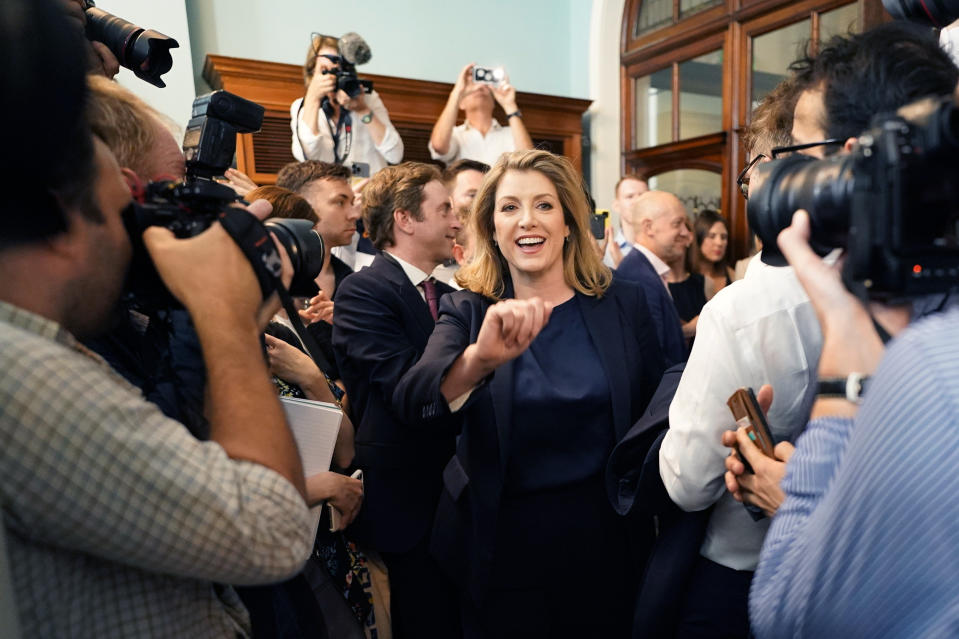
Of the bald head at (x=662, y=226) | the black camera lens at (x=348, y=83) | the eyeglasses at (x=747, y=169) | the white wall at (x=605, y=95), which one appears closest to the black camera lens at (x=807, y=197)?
the eyeglasses at (x=747, y=169)

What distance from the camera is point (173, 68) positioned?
3.85m

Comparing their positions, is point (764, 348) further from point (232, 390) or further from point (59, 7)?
point (59, 7)

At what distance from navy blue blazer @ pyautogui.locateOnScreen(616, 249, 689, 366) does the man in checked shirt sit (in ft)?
4.56

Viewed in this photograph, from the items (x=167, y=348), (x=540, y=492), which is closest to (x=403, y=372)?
(x=540, y=492)

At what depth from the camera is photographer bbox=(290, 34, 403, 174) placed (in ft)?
10.3

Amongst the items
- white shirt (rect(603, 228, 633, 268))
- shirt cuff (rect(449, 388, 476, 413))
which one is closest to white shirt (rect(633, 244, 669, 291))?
white shirt (rect(603, 228, 633, 268))

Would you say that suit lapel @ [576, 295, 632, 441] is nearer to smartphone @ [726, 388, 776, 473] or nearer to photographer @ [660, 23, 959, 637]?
photographer @ [660, 23, 959, 637]

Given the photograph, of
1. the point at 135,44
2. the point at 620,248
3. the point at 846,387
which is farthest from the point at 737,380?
the point at 620,248

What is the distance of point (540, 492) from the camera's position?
1604mm

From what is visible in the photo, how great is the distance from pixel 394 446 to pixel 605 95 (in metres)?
4.47

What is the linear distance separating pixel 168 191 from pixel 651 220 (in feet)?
9.50

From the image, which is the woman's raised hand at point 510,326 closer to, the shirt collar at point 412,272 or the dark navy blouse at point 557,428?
the dark navy blouse at point 557,428

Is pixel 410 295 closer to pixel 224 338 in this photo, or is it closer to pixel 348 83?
pixel 224 338

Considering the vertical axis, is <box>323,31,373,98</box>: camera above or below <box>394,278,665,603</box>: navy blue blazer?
above
